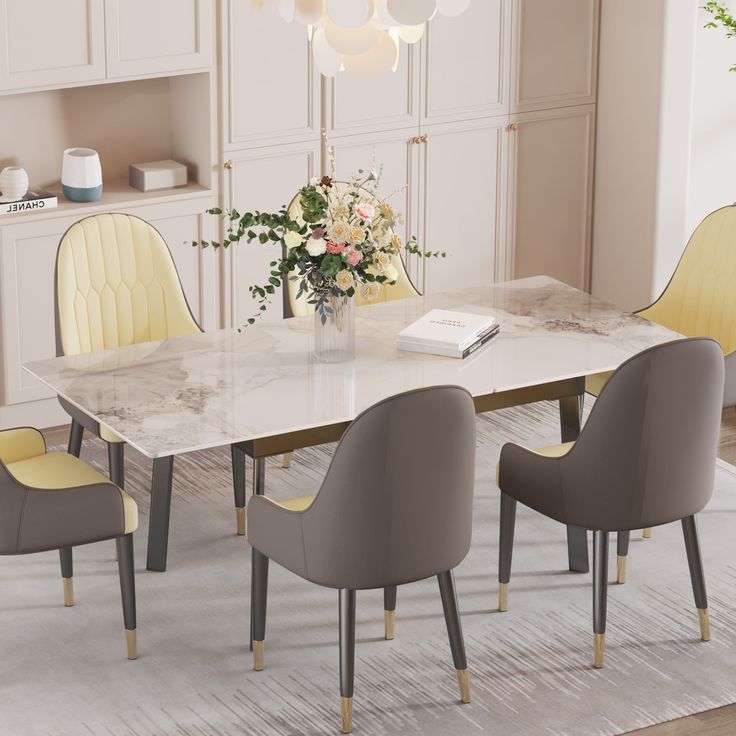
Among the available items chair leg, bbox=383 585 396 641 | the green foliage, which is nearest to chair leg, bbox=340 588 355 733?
chair leg, bbox=383 585 396 641

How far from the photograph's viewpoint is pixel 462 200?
5809mm

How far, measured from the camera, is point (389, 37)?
3.38 metres

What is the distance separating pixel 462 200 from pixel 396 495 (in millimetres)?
2855

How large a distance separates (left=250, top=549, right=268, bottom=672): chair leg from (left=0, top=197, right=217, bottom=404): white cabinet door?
5.89ft

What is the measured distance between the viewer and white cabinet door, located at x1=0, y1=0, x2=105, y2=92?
15.5 feet

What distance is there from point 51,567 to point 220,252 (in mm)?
1629

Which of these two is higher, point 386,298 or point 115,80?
point 115,80

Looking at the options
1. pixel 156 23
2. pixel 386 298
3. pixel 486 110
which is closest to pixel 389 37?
pixel 386 298

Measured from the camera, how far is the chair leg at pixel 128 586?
3525 mm

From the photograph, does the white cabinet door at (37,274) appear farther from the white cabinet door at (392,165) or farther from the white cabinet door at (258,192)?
the white cabinet door at (392,165)

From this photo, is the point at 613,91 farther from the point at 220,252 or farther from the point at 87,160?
the point at 87,160

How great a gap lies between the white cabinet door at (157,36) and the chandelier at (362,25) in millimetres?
1509

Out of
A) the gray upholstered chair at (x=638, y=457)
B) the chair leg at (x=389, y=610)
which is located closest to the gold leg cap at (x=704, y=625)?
the gray upholstered chair at (x=638, y=457)

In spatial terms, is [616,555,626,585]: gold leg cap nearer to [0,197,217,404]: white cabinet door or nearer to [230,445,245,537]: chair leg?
[230,445,245,537]: chair leg
